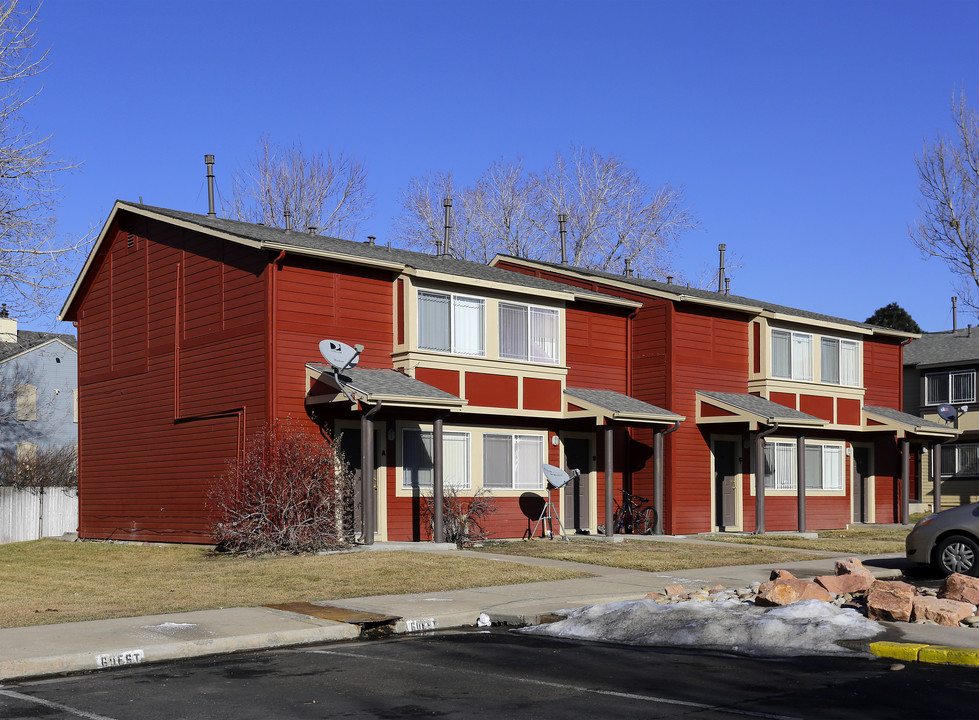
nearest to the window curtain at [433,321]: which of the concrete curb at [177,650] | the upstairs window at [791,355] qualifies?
the upstairs window at [791,355]

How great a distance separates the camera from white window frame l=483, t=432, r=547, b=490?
24.8 meters

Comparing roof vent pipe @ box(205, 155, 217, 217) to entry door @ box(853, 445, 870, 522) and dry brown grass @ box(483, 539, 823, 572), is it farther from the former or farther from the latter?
entry door @ box(853, 445, 870, 522)

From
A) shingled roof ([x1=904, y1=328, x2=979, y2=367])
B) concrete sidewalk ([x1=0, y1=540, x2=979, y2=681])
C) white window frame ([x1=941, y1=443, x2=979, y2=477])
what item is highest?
shingled roof ([x1=904, y1=328, x2=979, y2=367])

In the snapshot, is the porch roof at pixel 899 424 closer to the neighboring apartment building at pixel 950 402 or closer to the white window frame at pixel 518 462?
the neighboring apartment building at pixel 950 402

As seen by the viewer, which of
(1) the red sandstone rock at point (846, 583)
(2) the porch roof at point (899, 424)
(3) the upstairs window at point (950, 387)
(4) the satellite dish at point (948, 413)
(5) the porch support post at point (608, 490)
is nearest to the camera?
(1) the red sandstone rock at point (846, 583)

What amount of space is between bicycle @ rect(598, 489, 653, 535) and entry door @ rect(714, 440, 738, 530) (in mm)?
2593

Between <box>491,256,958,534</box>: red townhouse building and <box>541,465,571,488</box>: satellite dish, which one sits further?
<box>491,256,958,534</box>: red townhouse building

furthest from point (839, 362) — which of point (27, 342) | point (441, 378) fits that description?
point (27, 342)

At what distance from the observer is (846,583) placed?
13531 millimetres

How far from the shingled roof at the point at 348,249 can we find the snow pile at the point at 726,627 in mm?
11423

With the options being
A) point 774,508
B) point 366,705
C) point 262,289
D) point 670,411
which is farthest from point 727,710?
point 774,508

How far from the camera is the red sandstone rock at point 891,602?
1139 centimetres

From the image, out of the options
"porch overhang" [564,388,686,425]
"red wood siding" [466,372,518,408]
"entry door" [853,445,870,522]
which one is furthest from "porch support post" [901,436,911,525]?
"red wood siding" [466,372,518,408]

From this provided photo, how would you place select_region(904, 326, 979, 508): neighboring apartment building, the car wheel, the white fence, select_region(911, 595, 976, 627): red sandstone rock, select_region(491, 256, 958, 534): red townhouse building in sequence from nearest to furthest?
1. select_region(911, 595, 976, 627): red sandstone rock
2. the car wheel
3. select_region(491, 256, 958, 534): red townhouse building
4. the white fence
5. select_region(904, 326, 979, 508): neighboring apartment building
